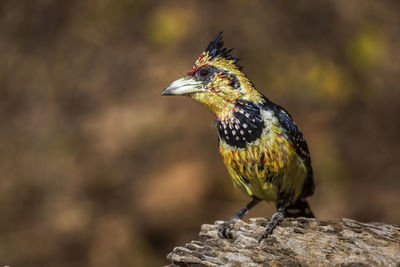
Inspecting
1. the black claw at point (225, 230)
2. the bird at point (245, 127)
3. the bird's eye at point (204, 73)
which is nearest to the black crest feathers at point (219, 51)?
the bird at point (245, 127)

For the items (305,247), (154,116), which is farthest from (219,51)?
(154,116)

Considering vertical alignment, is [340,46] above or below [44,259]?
above

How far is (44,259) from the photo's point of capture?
767 centimetres

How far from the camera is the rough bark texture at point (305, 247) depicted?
11.7ft

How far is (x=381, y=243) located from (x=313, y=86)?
5.01 metres

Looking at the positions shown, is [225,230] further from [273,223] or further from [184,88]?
[184,88]

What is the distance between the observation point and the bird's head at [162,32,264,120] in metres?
4.05

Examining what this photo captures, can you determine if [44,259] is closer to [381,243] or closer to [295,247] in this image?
[295,247]

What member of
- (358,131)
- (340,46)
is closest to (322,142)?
(358,131)

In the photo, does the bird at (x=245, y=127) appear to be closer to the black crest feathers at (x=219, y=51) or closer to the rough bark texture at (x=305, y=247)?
the black crest feathers at (x=219, y=51)

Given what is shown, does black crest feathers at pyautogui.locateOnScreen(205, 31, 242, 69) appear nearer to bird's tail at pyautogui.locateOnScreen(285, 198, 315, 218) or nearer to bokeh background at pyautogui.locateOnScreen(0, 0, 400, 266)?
bird's tail at pyautogui.locateOnScreen(285, 198, 315, 218)

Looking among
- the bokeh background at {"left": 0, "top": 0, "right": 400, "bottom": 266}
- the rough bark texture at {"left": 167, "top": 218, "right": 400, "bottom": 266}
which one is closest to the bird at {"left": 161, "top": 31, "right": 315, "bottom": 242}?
the rough bark texture at {"left": 167, "top": 218, "right": 400, "bottom": 266}

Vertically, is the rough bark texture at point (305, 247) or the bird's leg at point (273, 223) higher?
the bird's leg at point (273, 223)

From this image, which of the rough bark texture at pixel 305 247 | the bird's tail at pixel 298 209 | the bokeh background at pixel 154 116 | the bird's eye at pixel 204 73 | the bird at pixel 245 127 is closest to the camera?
the rough bark texture at pixel 305 247
